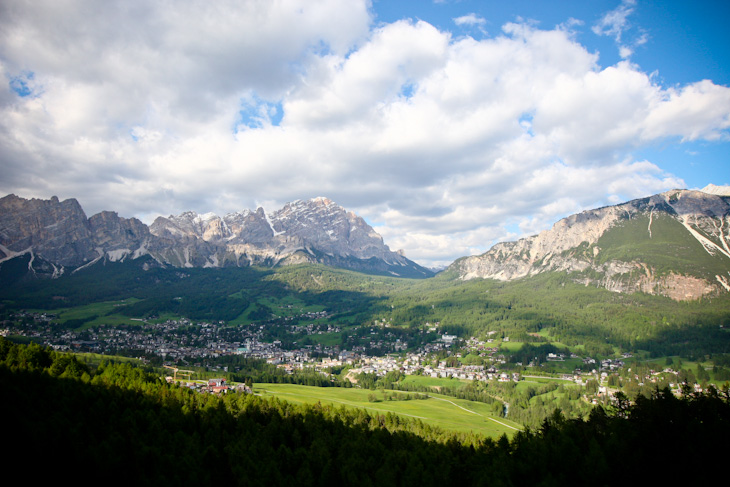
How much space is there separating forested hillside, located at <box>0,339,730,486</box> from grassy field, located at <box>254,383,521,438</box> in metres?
22.7

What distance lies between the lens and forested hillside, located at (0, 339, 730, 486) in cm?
2950

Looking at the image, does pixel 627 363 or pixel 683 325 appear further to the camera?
pixel 683 325

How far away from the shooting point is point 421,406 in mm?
90500

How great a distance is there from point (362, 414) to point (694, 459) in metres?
45.7

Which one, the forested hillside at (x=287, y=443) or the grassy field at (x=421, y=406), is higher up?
the forested hillside at (x=287, y=443)

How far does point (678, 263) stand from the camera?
199m

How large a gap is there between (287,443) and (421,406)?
5134 cm

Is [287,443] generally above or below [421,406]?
above

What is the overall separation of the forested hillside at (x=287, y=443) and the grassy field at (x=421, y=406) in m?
22.7

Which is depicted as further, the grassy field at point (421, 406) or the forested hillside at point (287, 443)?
the grassy field at point (421, 406)

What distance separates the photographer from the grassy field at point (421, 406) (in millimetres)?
75206

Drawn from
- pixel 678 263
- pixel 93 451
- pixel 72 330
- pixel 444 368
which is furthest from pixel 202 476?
pixel 678 263

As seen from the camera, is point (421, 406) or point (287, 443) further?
point (421, 406)

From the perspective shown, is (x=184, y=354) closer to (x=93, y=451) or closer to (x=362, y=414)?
(x=362, y=414)
